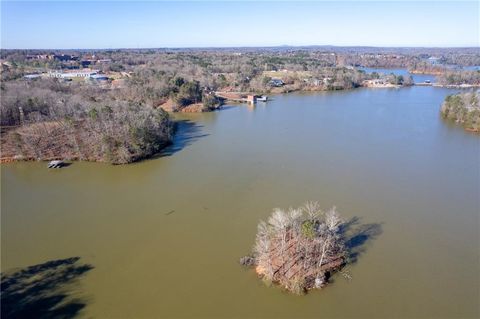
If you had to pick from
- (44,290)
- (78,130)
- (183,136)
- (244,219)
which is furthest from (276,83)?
(44,290)

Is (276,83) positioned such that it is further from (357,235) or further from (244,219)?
(357,235)

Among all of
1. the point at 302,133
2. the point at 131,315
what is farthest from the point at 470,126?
the point at 131,315

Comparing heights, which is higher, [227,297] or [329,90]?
[329,90]

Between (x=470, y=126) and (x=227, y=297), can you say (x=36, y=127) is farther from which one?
(x=470, y=126)

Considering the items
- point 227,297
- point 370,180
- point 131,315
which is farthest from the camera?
point 370,180

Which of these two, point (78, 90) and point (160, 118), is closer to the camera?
point (160, 118)

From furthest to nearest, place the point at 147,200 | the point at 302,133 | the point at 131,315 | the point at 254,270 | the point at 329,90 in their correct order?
the point at 329,90, the point at 302,133, the point at 147,200, the point at 254,270, the point at 131,315

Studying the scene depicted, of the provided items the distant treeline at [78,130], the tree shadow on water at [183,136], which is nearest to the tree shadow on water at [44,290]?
the distant treeline at [78,130]
